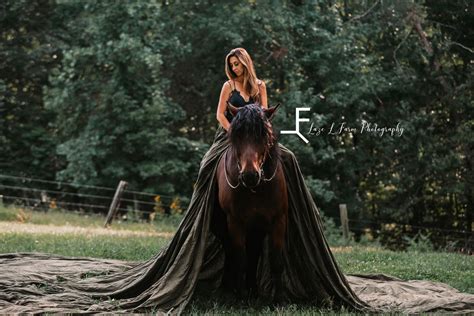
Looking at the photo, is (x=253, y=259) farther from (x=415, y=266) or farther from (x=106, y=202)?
(x=106, y=202)

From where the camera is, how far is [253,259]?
7414 mm

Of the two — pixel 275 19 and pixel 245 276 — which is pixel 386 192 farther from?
pixel 245 276

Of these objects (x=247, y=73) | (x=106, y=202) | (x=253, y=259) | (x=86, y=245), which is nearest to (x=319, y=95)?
(x=106, y=202)

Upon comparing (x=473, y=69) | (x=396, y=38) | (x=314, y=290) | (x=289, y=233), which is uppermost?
(x=396, y=38)

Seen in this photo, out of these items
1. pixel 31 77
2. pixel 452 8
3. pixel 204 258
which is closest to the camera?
pixel 204 258

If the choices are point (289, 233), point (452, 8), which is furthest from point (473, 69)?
point (289, 233)

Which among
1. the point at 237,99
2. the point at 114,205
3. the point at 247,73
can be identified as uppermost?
the point at 247,73

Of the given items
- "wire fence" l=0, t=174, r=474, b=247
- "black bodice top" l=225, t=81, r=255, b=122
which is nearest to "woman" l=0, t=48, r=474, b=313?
"black bodice top" l=225, t=81, r=255, b=122

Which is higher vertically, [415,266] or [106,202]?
[106,202]

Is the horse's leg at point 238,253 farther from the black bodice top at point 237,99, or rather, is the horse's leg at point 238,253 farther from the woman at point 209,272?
the black bodice top at point 237,99

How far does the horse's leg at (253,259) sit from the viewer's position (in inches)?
287

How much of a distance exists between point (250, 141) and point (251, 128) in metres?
0.12

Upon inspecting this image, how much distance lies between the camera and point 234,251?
699cm

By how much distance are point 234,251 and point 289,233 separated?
705 millimetres
